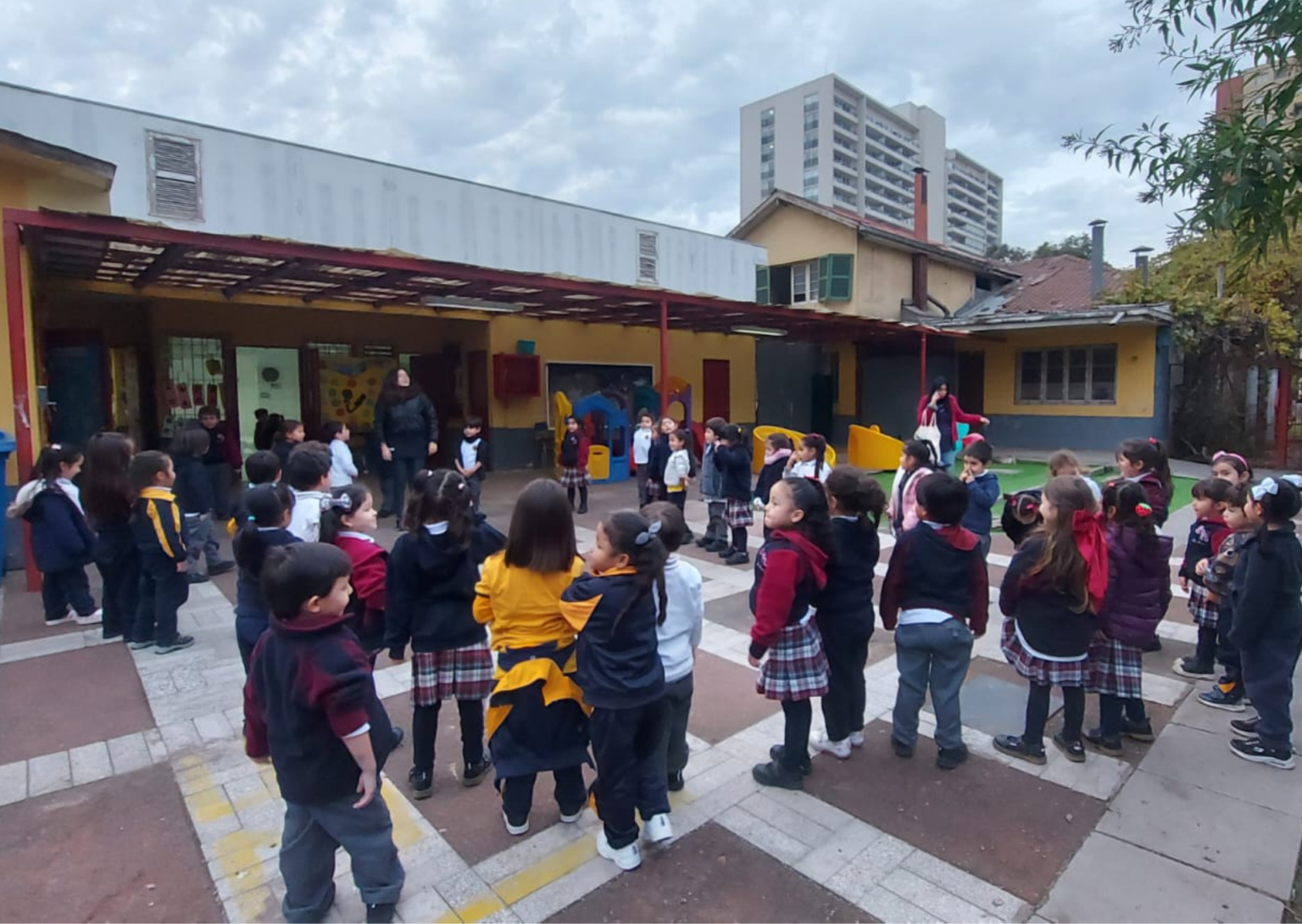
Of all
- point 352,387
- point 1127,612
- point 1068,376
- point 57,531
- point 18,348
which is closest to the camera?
point 1127,612

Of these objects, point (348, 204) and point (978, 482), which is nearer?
point (978, 482)

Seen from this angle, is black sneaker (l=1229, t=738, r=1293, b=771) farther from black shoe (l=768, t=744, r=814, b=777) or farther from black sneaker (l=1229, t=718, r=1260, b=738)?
black shoe (l=768, t=744, r=814, b=777)

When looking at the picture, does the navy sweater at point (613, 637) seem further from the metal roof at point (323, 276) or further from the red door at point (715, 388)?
the red door at point (715, 388)

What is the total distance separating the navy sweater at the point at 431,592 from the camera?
9.00ft

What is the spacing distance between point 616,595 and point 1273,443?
16603mm

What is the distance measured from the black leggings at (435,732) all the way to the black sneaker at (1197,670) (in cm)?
390

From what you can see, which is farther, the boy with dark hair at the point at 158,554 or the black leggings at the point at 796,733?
the boy with dark hair at the point at 158,554

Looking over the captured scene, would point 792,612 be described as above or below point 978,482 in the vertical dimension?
below

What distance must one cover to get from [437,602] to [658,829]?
117 cm

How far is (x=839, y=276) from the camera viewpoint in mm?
17422

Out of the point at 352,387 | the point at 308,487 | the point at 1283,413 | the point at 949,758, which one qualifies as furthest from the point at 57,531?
the point at 1283,413

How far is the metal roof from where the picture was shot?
5.88m

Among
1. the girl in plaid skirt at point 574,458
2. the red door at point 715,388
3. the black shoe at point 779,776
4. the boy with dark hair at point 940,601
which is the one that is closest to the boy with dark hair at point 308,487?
the black shoe at point 779,776

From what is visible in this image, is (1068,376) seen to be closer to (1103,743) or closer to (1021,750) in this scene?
(1103,743)
